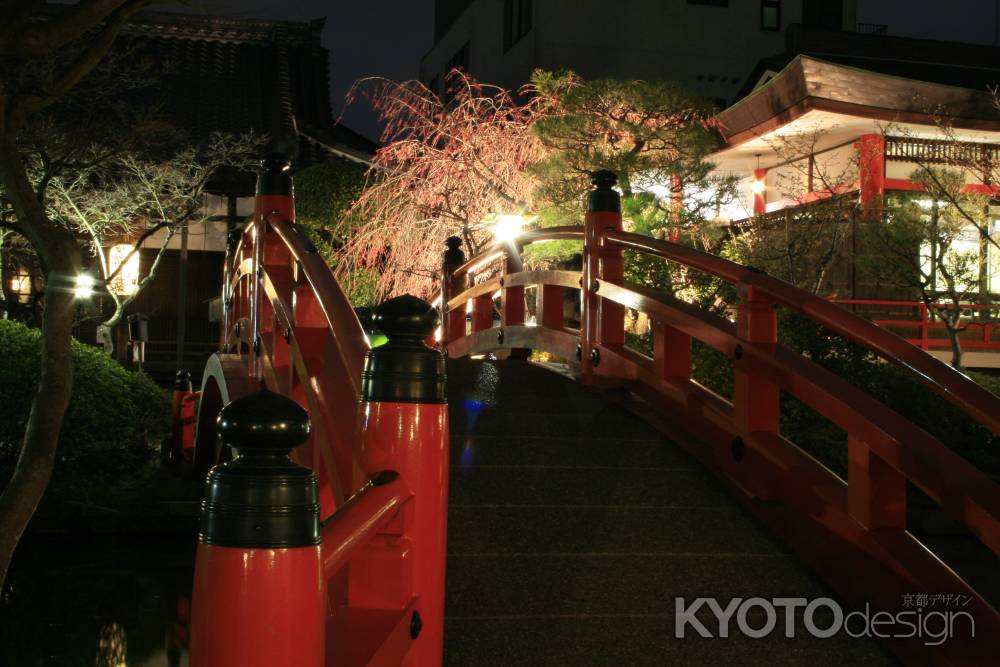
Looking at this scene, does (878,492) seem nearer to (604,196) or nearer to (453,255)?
(604,196)

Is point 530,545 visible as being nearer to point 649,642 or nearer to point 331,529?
point 649,642

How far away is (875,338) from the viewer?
4.38m

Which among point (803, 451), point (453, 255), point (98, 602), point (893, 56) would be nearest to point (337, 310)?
point (803, 451)

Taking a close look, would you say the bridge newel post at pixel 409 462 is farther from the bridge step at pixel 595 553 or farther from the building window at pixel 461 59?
the building window at pixel 461 59

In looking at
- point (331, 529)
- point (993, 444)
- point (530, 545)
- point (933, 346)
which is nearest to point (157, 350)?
point (933, 346)

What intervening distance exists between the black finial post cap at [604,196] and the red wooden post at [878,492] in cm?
283

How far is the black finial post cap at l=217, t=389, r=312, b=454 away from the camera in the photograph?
1844mm

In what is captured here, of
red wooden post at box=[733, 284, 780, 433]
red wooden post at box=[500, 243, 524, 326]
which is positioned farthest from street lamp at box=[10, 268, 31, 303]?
red wooden post at box=[733, 284, 780, 433]

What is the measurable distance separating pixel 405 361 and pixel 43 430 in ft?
15.4

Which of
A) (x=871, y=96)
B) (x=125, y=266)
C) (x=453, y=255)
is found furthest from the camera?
(x=125, y=266)

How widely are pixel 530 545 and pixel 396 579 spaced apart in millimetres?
1635

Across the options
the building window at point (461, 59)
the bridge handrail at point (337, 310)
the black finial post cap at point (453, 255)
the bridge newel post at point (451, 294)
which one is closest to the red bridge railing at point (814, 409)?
the bridge handrail at point (337, 310)

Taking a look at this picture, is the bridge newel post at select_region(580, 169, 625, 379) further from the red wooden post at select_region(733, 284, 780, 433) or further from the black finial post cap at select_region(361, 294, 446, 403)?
the black finial post cap at select_region(361, 294, 446, 403)

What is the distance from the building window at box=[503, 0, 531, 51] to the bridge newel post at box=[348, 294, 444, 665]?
22.9m
